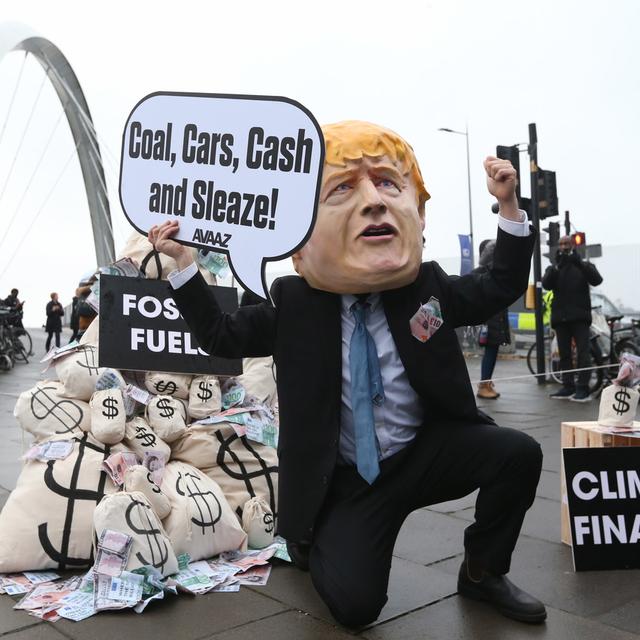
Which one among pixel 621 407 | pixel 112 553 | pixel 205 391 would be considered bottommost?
pixel 112 553

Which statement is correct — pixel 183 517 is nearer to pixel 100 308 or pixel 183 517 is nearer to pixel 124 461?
pixel 124 461

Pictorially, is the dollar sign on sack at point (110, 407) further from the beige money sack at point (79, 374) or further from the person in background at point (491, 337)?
the person in background at point (491, 337)

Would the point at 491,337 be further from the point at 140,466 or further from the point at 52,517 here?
the point at 52,517

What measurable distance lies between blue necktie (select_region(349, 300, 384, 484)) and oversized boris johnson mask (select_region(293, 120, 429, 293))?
211mm

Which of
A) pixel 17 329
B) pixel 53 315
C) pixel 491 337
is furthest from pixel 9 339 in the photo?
pixel 491 337

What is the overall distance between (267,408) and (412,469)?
54.6 inches

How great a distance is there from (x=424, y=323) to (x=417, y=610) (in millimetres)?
1048

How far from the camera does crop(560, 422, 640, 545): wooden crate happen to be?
11.5 feet

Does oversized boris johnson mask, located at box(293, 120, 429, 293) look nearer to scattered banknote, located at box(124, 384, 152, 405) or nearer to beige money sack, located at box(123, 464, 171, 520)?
beige money sack, located at box(123, 464, 171, 520)

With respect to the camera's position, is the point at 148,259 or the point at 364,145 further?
the point at 148,259

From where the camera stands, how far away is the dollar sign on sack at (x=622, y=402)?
3.55m

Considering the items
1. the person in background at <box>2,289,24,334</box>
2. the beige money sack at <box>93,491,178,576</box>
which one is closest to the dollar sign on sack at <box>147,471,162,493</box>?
the beige money sack at <box>93,491,178,576</box>

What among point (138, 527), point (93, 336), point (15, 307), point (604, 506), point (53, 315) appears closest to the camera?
point (138, 527)

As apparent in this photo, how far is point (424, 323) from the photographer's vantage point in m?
2.80
